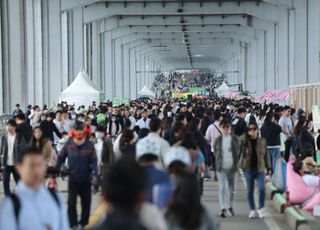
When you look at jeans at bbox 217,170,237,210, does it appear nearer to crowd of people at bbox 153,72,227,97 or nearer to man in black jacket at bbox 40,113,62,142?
man in black jacket at bbox 40,113,62,142

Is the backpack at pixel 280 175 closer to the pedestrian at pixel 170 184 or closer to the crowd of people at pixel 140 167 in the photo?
the crowd of people at pixel 140 167

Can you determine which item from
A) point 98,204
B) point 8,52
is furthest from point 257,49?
point 98,204

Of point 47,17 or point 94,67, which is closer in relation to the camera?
point 47,17

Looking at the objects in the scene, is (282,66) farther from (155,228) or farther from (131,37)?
(155,228)

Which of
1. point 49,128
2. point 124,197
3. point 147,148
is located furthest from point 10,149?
point 124,197

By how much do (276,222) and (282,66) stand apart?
140 feet

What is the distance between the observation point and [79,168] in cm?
1077

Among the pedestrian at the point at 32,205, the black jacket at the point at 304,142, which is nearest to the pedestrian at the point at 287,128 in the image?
the black jacket at the point at 304,142

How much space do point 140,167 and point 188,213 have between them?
127 centimetres

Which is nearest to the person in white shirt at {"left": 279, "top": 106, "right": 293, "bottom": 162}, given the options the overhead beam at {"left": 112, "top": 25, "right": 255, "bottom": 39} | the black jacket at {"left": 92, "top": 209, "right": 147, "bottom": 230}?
the black jacket at {"left": 92, "top": 209, "right": 147, "bottom": 230}

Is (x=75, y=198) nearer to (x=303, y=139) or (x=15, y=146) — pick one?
(x=15, y=146)

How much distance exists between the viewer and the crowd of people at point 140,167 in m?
4.64

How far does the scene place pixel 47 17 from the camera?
4659 centimetres

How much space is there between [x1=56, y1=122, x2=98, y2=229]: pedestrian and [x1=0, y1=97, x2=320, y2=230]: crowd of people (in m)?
0.01
